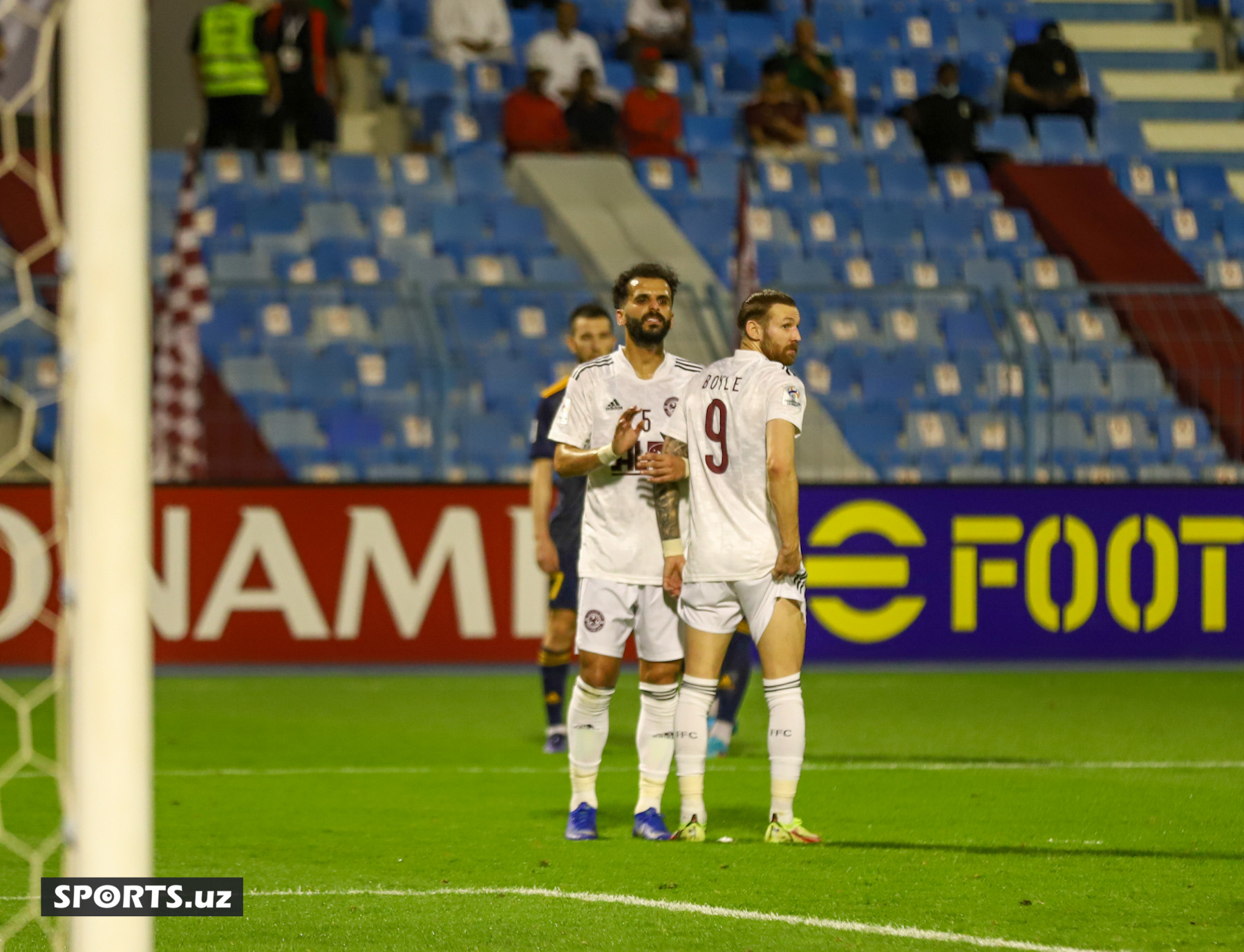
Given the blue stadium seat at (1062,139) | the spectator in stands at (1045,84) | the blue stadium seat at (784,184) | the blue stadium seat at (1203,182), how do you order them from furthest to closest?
the spectator in stands at (1045,84), the blue stadium seat at (1062,139), the blue stadium seat at (1203,182), the blue stadium seat at (784,184)

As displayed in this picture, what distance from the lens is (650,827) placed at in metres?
6.32

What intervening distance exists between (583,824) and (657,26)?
1301 centimetres

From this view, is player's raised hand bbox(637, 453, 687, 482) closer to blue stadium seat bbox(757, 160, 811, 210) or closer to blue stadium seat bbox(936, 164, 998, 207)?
blue stadium seat bbox(757, 160, 811, 210)

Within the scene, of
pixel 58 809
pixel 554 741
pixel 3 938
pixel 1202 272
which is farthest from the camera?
pixel 1202 272

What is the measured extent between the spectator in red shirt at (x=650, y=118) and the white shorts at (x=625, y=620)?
37.1 ft

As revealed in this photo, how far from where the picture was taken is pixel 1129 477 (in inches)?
503

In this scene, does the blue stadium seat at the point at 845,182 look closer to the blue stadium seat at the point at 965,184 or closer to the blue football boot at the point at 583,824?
the blue stadium seat at the point at 965,184

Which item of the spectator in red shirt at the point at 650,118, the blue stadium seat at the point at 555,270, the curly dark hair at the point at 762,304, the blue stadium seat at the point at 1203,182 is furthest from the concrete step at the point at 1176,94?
the curly dark hair at the point at 762,304

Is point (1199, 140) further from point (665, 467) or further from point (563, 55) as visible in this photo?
point (665, 467)

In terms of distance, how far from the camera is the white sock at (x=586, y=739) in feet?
20.9

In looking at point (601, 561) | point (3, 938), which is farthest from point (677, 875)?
point (3, 938)

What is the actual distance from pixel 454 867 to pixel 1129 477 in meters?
8.00

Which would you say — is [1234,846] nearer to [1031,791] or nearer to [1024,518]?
[1031,791]

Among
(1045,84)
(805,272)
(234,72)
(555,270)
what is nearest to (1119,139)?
(1045,84)
